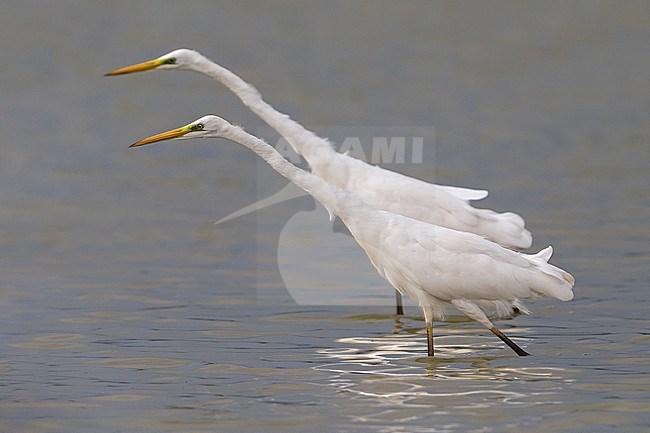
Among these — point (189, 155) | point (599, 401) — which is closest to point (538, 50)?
point (189, 155)

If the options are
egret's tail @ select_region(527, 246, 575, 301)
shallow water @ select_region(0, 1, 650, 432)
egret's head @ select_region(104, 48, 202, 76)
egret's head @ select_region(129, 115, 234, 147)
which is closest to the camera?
shallow water @ select_region(0, 1, 650, 432)

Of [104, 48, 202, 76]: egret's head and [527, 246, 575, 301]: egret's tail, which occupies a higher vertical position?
[104, 48, 202, 76]: egret's head

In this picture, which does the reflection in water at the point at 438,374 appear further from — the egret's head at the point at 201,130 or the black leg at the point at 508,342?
the egret's head at the point at 201,130

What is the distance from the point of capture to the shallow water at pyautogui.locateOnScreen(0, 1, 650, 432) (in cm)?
798

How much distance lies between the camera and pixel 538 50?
2697 cm

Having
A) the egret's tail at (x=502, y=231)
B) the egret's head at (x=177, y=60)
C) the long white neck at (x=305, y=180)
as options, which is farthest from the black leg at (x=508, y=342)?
the egret's head at (x=177, y=60)

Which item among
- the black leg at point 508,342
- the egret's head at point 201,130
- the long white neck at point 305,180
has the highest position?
the egret's head at point 201,130

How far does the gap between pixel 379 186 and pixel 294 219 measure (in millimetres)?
4555

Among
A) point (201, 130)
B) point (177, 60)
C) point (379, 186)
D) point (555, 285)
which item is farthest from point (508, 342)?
point (177, 60)

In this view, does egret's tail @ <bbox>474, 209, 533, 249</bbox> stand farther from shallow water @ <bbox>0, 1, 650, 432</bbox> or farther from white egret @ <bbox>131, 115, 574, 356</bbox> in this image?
white egret @ <bbox>131, 115, 574, 356</bbox>

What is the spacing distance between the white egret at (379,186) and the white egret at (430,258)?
1147mm

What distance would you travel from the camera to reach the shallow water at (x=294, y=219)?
26.2ft

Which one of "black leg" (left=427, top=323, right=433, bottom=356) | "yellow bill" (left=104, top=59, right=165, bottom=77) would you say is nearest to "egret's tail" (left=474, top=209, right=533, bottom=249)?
"black leg" (left=427, top=323, right=433, bottom=356)

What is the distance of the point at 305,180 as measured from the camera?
8.73 metres
